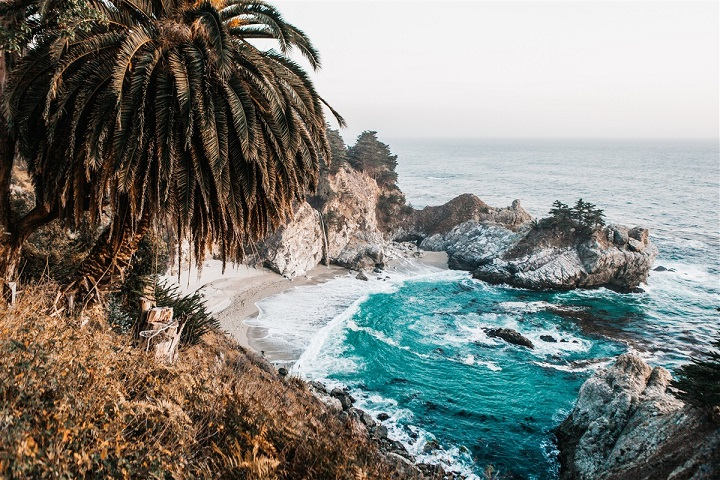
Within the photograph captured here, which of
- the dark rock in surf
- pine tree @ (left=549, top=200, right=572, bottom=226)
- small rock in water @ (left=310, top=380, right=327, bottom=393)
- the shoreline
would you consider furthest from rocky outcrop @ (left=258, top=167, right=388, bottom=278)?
pine tree @ (left=549, top=200, right=572, bottom=226)

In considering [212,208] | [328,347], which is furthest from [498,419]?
[212,208]

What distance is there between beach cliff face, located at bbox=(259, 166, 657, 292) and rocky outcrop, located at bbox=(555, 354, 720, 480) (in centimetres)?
2636

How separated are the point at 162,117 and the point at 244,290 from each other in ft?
110

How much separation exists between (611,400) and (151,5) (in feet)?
76.1

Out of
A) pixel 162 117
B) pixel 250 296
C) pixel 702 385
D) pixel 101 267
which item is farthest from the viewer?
pixel 250 296

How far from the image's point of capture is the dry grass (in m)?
3.56

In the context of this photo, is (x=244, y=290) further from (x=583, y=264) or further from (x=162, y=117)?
(x=583, y=264)

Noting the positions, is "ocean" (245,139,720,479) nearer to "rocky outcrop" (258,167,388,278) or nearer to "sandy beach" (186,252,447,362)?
"sandy beach" (186,252,447,362)

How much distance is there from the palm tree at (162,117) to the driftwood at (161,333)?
177cm

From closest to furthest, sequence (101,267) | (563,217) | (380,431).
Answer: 1. (101,267)
2. (380,431)
3. (563,217)

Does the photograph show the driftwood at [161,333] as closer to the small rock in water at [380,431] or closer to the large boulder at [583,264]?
the small rock in water at [380,431]

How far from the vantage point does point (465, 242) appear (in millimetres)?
58250

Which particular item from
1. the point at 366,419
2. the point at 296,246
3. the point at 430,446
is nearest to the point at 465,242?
the point at 296,246

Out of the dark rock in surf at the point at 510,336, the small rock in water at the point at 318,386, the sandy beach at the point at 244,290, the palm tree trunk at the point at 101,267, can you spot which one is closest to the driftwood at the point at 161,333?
the palm tree trunk at the point at 101,267
